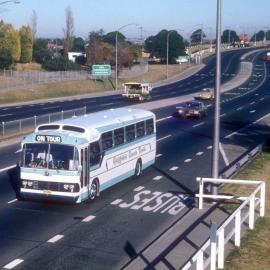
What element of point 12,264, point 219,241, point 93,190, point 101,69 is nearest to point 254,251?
point 219,241

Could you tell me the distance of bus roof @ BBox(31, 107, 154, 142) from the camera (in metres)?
20.8

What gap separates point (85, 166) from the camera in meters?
20.2

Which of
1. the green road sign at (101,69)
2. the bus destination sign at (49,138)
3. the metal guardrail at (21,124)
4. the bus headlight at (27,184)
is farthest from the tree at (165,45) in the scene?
the bus headlight at (27,184)

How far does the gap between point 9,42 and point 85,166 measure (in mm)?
79459

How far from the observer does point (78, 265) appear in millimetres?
14523

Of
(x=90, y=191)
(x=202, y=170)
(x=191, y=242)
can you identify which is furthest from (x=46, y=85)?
(x=191, y=242)

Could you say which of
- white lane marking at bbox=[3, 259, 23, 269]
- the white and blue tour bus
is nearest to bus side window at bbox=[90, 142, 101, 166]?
the white and blue tour bus

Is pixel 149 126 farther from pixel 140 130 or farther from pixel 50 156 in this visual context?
pixel 50 156

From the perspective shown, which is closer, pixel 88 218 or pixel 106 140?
pixel 88 218

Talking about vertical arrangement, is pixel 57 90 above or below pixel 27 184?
below

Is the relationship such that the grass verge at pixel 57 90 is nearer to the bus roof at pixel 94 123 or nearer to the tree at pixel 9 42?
the tree at pixel 9 42

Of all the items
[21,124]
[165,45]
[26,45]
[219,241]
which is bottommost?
[21,124]

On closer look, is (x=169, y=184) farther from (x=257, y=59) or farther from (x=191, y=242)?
(x=257, y=59)

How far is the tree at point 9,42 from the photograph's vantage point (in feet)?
311
